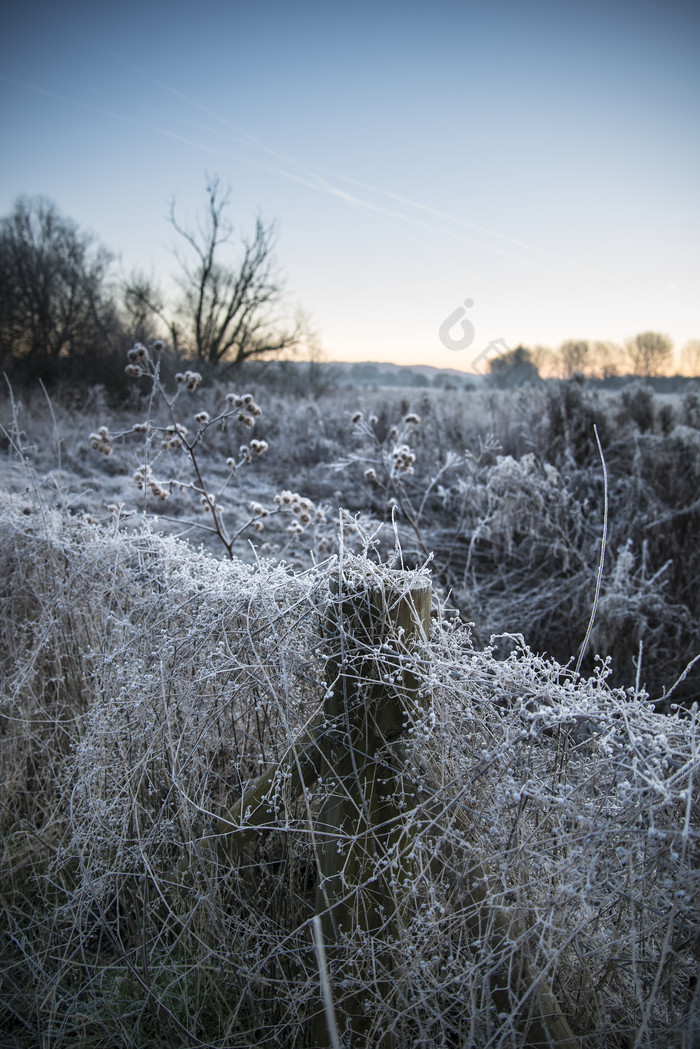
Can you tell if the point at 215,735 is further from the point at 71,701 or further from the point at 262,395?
the point at 262,395

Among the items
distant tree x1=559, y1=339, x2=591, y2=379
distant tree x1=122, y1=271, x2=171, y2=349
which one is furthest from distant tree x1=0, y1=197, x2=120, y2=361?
distant tree x1=559, y1=339, x2=591, y2=379

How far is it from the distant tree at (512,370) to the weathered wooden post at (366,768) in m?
6.86

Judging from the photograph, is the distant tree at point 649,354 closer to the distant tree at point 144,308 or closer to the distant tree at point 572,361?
the distant tree at point 572,361

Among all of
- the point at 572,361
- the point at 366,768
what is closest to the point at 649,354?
the point at 572,361

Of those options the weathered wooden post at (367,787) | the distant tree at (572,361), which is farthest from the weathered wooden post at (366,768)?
the distant tree at (572,361)

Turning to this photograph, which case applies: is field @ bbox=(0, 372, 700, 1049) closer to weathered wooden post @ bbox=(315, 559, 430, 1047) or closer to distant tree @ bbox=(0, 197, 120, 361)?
weathered wooden post @ bbox=(315, 559, 430, 1047)

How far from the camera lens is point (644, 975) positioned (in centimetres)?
127

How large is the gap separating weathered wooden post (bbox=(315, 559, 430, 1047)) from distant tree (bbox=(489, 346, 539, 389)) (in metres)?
6.86

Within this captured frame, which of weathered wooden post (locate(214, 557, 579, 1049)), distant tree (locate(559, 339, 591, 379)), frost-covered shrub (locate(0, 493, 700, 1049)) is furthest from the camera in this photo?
distant tree (locate(559, 339, 591, 379))

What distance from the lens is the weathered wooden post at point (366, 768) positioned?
1.36 metres

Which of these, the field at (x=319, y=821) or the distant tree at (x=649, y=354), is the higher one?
the distant tree at (x=649, y=354)

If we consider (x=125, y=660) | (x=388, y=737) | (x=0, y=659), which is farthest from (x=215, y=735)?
(x=0, y=659)

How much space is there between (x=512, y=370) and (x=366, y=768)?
26.0ft

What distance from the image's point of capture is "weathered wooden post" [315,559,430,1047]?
136 centimetres
